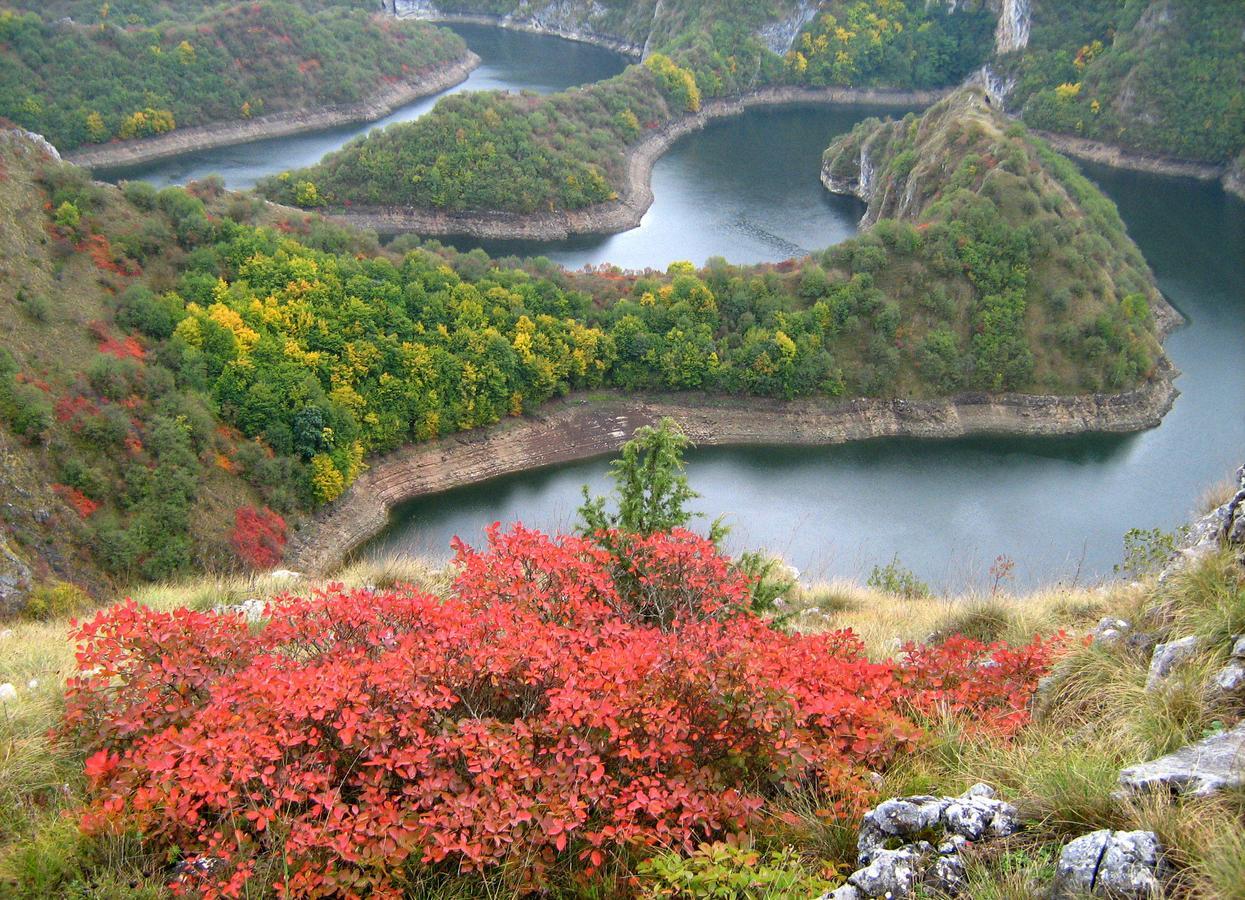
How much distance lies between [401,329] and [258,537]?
42.6ft

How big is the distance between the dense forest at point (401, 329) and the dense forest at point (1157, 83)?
36.1 meters

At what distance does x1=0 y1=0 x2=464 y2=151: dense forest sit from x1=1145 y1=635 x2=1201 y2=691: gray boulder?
293 feet

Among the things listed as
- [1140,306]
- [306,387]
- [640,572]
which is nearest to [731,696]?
[640,572]

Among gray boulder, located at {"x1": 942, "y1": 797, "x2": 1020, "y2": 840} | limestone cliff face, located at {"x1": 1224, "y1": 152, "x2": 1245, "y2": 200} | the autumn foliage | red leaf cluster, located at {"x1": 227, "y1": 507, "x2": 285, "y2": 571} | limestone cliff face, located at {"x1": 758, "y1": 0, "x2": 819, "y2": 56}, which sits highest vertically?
limestone cliff face, located at {"x1": 758, "y1": 0, "x2": 819, "y2": 56}

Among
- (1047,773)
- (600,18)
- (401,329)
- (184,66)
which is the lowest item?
(401,329)

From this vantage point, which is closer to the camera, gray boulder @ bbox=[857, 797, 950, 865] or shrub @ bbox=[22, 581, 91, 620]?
gray boulder @ bbox=[857, 797, 950, 865]

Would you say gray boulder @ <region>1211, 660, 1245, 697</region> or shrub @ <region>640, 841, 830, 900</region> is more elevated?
gray boulder @ <region>1211, 660, 1245, 697</region>

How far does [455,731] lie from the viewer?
7121 millimetres

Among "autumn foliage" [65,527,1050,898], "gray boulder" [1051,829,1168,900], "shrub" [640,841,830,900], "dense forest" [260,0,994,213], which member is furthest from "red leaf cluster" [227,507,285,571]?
"dense forest" [260,0,994,213]

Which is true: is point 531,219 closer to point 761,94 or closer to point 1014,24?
point 761,94

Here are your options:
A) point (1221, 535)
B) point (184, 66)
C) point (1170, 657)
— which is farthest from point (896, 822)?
point (184, 66)

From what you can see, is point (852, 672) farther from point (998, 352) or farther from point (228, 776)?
point (998, 352)

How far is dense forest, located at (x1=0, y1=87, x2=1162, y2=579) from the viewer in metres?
31.5

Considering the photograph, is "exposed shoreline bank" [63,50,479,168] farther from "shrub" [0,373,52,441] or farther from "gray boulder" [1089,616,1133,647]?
"gray boulder" [1089,616,1133,647]
